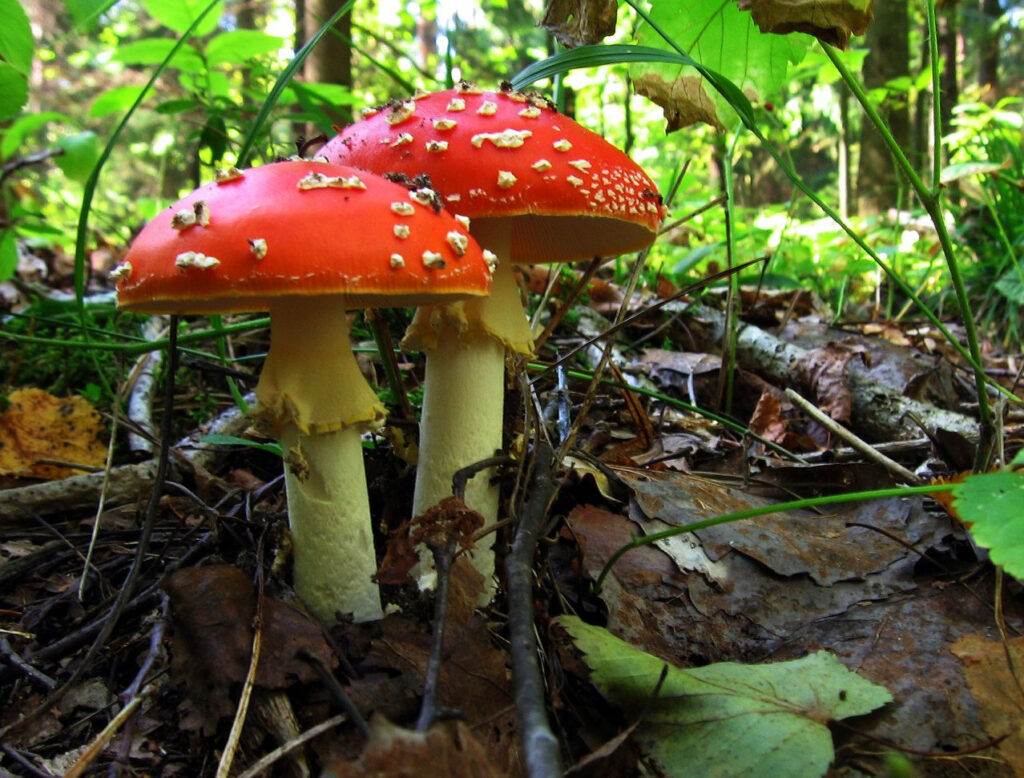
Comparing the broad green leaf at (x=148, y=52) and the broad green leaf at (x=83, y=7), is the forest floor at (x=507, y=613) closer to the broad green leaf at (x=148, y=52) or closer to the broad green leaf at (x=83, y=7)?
the broad green leaf at (x=83, y=7)

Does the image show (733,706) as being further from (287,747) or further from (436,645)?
(287,747)

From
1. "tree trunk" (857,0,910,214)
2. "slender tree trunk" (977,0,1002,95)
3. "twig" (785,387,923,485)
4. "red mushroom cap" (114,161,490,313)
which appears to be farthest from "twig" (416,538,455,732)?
"slender tree trunk" (977,0,1002,95)

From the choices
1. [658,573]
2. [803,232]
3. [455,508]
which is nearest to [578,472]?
[658,573]

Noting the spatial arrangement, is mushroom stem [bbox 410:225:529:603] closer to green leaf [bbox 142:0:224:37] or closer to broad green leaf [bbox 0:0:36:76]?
broad green leaf [bbox 0:0:36:76]

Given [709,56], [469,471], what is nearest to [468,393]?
[469,471]

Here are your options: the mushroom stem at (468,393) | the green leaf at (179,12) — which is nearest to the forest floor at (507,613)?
the mushroom stem at (468,393)
